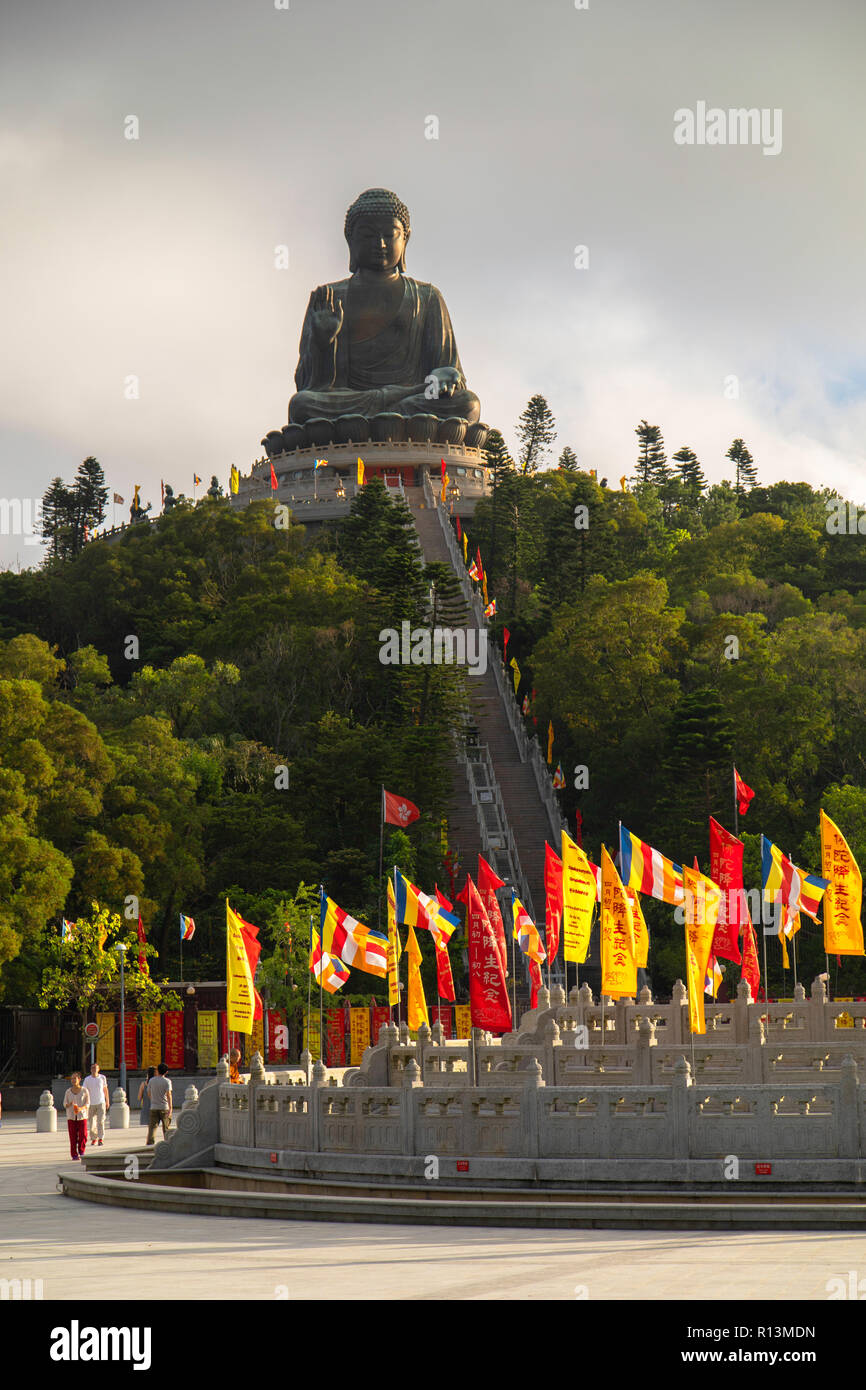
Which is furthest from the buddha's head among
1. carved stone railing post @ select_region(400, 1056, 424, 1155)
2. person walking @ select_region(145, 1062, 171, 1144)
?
carved stone railing post @ select_region(400, 1056, 424, 1155)

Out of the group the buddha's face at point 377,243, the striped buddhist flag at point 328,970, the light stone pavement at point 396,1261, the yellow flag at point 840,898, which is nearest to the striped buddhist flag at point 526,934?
the striped buddhist flag at point 328,970

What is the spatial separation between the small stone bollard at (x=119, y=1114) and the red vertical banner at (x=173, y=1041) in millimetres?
5153

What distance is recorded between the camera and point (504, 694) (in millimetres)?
63656

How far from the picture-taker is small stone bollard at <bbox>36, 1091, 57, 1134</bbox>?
31.2 meters

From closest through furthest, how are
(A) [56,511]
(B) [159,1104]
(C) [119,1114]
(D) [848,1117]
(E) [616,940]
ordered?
(D) [848,1117], (E) [616,940], (B) [159,1104], (C) [119,1114], (A) [56,511]

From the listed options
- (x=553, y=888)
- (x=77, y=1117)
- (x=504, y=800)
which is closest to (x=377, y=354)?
(x=504, y=800)

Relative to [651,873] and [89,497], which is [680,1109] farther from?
[89,497]

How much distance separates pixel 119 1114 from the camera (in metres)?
32.5

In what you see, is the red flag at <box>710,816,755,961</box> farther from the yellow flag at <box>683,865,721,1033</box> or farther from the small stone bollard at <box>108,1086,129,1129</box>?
the small stone bollard at <box>108,1086,129,1129</box>

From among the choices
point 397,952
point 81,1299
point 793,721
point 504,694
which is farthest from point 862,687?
point 81,1299

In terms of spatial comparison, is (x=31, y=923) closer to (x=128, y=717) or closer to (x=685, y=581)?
(x=128, y=717)

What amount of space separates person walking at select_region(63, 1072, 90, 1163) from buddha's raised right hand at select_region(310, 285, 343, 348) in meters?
66.3

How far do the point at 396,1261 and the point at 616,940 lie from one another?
12087mm

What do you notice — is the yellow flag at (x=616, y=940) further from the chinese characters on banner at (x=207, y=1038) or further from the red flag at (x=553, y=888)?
the chinese characters on banner at (x=207, y=1038)
